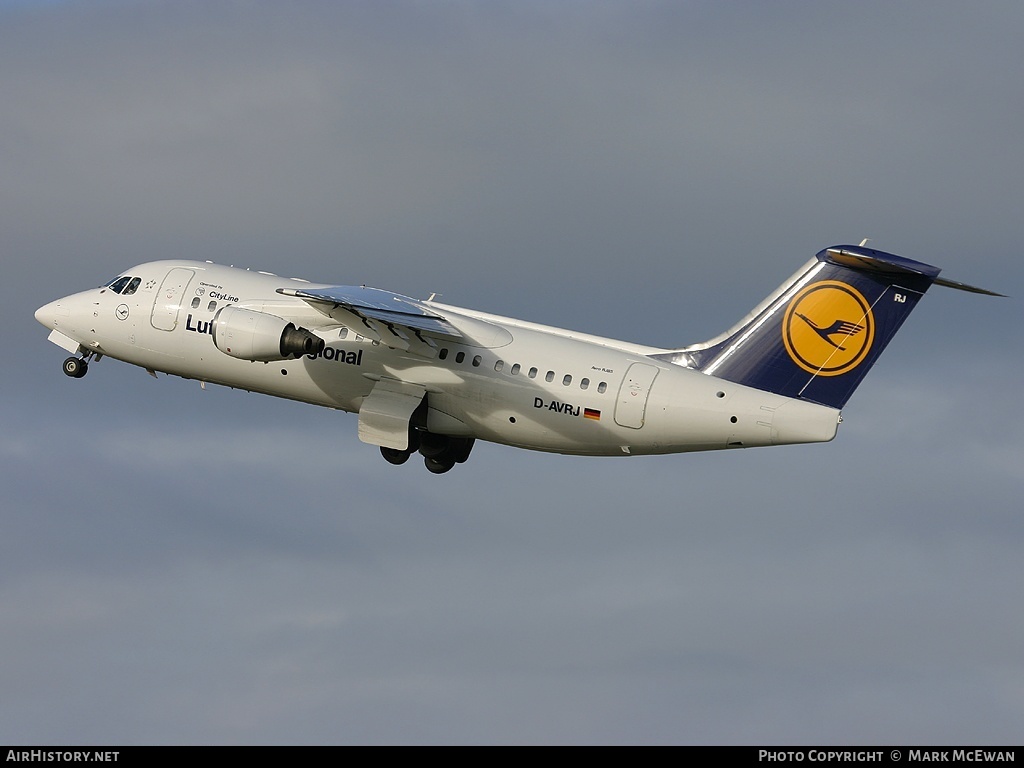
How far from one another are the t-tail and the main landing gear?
5895 millimetres

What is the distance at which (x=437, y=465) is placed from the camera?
127 ft

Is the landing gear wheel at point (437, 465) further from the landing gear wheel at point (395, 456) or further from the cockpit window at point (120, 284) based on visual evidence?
the cockpit window at point (120, 284)

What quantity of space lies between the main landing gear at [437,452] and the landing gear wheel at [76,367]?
23.3 feet

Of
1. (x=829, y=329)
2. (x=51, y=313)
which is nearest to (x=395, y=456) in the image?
(x=51, y=313)

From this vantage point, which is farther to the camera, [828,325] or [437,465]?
[437,465]

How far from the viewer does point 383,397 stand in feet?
120

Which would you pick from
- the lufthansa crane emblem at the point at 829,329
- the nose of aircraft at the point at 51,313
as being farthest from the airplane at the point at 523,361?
the nose of aircraft at the point at 51,313

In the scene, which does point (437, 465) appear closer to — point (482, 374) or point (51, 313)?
point (482, 374)

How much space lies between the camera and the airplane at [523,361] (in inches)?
1358

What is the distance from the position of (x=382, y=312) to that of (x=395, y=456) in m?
4.23

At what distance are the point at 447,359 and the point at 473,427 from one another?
1.45 metres
